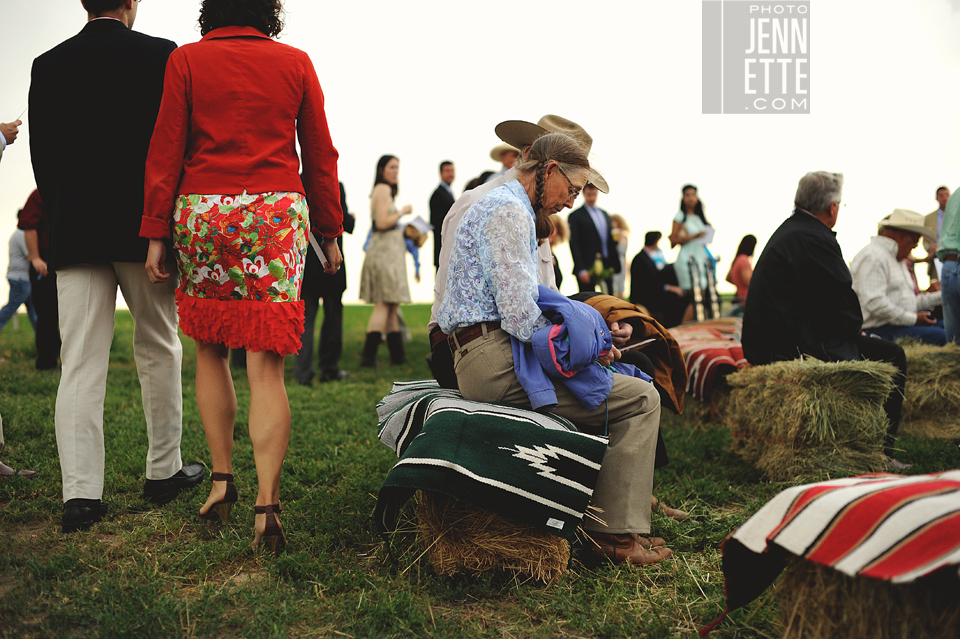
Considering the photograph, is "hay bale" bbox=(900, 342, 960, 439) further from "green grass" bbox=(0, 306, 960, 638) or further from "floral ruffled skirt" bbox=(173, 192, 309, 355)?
"floral ruffled skirt" bbox=(173, 192, 309, 355)

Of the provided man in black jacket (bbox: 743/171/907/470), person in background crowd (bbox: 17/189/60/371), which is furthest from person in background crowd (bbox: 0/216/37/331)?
man in black jacket (bbox: 743/171/907/470)

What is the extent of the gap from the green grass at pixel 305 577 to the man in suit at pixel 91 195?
0.41 metres

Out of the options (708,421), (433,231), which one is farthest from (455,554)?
(433,231)

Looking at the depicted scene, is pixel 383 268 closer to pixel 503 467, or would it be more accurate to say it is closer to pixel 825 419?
pixel 825 419

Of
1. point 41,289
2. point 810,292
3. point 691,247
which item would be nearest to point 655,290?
point 691,247

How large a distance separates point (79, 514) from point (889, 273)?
20.1ft

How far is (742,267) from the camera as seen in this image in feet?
34.4

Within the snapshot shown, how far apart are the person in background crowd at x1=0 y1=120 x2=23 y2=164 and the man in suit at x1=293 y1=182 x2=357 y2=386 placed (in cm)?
351

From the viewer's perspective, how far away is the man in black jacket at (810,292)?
465 cm

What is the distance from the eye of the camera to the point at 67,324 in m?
3.22

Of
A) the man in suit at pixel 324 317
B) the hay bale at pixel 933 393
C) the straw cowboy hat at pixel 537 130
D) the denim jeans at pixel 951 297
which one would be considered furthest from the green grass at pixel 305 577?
the denim jeans at pixel 951 297

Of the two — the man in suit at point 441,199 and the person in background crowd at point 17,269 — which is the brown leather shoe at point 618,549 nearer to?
the man in suit at point 441,199

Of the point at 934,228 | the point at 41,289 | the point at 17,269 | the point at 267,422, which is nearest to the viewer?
Result: the point at 267,422

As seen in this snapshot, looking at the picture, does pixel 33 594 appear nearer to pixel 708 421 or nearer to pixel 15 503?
pixel 15 503
